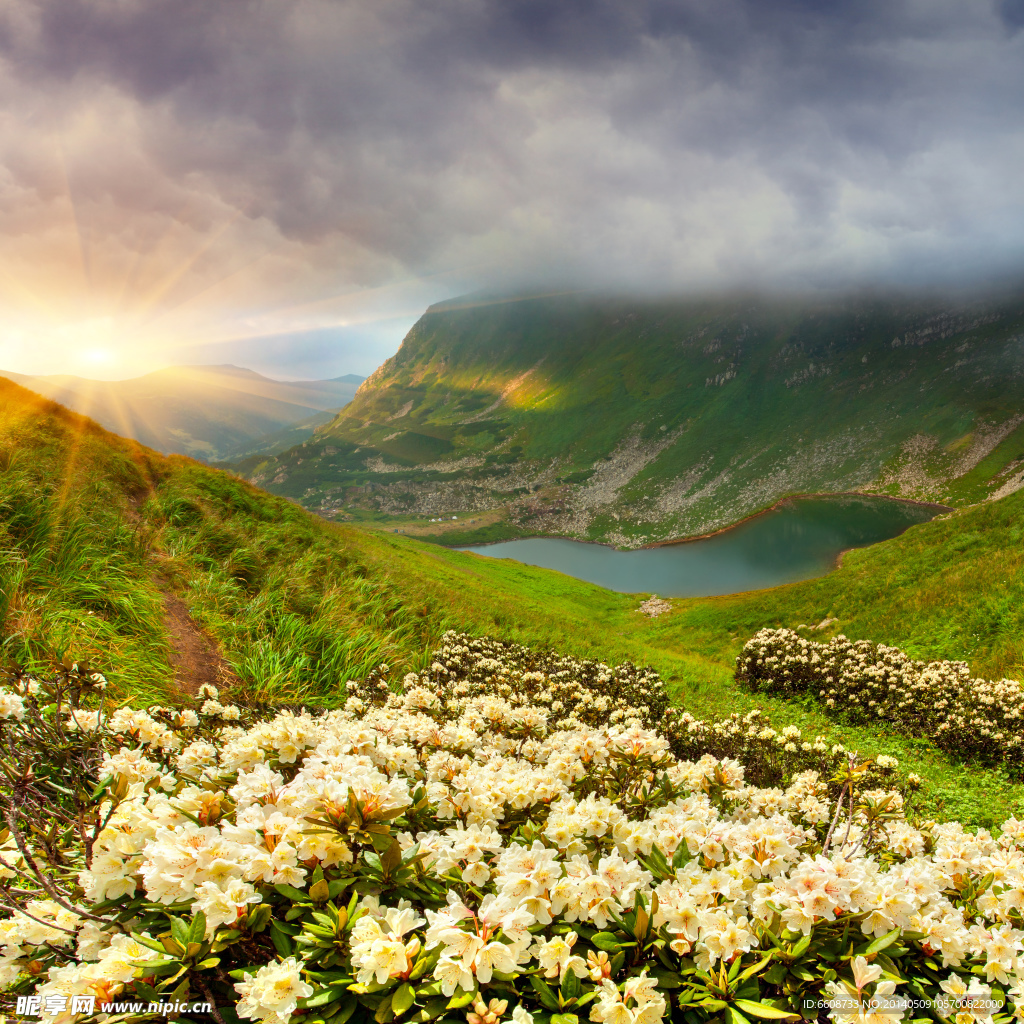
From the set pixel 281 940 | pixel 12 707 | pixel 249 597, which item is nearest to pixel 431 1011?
pixel 281 940

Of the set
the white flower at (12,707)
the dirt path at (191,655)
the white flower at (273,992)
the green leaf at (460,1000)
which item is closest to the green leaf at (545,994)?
the green leaf at (460,1000)

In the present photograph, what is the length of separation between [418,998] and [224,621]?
7.73m

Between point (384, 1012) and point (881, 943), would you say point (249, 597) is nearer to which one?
point (384, 1012)

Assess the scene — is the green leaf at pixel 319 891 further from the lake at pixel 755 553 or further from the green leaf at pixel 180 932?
the lake at pixel 755 553

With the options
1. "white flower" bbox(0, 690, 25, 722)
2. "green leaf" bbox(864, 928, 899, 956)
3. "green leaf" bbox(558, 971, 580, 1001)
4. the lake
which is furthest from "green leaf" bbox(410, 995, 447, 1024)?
the lake

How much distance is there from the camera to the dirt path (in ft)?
22.1

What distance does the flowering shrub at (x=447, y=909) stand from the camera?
1.83m

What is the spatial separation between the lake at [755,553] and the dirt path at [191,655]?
256 ft

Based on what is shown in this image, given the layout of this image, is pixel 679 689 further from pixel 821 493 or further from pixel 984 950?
pixel 821 493

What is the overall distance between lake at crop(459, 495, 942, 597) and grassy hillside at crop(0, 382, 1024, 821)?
64549 mm

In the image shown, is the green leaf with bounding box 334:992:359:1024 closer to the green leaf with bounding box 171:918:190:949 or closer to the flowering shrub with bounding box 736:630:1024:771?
the green leaf with bounding box 171:918:190:949

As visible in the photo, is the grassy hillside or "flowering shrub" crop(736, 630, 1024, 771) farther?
"flowering shrub" crop(736, 630, 1024, 771)

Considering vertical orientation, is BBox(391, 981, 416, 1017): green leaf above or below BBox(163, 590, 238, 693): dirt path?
above

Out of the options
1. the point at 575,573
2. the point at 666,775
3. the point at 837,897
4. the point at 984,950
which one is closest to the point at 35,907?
the point at 837,897
